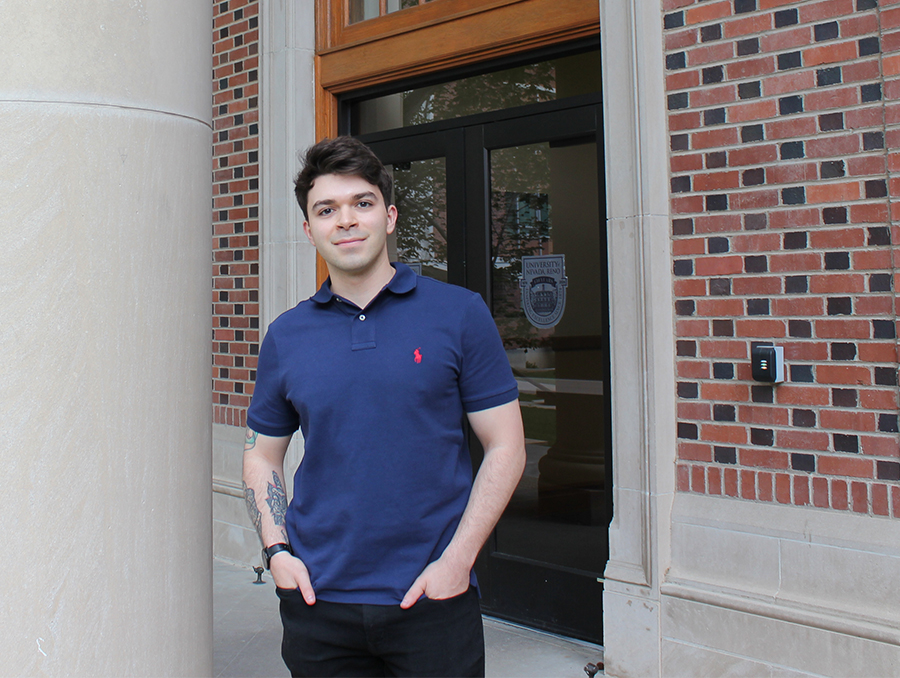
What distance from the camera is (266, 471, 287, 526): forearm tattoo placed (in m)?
1.94

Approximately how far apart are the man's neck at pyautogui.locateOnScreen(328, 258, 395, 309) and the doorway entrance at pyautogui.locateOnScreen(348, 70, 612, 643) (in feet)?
7.34

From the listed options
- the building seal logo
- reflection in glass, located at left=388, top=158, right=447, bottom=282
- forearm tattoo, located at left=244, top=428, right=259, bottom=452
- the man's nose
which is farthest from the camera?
reflection in glass, located at left=388, top=158, right=447, bottom=282

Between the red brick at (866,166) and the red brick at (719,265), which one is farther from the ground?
the red brick at (866,166)

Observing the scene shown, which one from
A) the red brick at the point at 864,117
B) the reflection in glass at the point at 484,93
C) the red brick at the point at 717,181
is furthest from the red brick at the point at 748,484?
the reflection in glass at the point at 484,93

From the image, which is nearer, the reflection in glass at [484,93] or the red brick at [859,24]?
the red brick at [859,24]

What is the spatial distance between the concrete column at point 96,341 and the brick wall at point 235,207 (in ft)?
10.4

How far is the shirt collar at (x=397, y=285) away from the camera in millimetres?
1872

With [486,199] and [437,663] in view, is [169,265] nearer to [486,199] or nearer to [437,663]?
[437,663]

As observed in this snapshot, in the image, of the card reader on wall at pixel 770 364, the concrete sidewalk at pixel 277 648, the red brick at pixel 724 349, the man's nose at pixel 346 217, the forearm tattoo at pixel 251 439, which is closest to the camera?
the man's nose at pixel 346 217

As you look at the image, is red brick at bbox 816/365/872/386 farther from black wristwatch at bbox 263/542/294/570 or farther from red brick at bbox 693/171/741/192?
black wristwatch at bbox 263/542/294/570

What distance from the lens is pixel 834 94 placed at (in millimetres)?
3016

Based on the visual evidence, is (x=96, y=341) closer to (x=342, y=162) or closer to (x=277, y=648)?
(x=342, y=162)

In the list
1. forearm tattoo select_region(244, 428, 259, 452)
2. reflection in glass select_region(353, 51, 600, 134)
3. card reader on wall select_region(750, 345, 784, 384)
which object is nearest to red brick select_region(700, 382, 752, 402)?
card reader on wall select_region(750, 345, 784, 384)

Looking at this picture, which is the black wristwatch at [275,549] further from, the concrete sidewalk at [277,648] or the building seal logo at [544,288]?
the building seal logo at [544,288]
